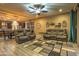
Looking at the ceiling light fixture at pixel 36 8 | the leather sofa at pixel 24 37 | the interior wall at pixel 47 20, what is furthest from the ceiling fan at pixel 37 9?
the leather sofa at pixel 24 37

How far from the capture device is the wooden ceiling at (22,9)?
11.6 ft

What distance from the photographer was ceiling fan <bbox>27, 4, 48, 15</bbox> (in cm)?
354

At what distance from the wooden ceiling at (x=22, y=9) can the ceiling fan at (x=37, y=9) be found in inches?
3.4

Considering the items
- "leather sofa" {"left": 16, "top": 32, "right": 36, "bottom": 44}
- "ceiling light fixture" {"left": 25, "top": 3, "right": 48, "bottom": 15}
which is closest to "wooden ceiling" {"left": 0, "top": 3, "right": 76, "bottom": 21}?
"ceiling light fixture" {"left": 25, "top": 3, "right": 48, "bottom": 15}

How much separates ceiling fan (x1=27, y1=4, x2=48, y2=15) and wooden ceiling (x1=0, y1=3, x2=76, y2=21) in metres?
0.09

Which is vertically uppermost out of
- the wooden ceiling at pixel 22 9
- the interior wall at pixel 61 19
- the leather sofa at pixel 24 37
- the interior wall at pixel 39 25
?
the wooden ceiling at pixel 22 9

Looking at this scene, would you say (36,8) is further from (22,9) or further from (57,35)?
(57,35)

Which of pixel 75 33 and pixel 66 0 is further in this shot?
pixel 75 33

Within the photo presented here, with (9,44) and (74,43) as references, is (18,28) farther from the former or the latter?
(74,43)

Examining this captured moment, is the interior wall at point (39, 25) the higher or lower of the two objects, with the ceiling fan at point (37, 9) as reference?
lower

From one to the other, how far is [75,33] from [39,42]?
3.31ft

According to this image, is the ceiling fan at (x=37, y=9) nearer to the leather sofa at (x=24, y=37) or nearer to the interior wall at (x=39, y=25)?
the interior wall at (x=39, y=25)

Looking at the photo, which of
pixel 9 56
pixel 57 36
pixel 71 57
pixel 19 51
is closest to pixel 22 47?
pixel 19 51

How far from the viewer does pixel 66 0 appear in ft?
11.5
